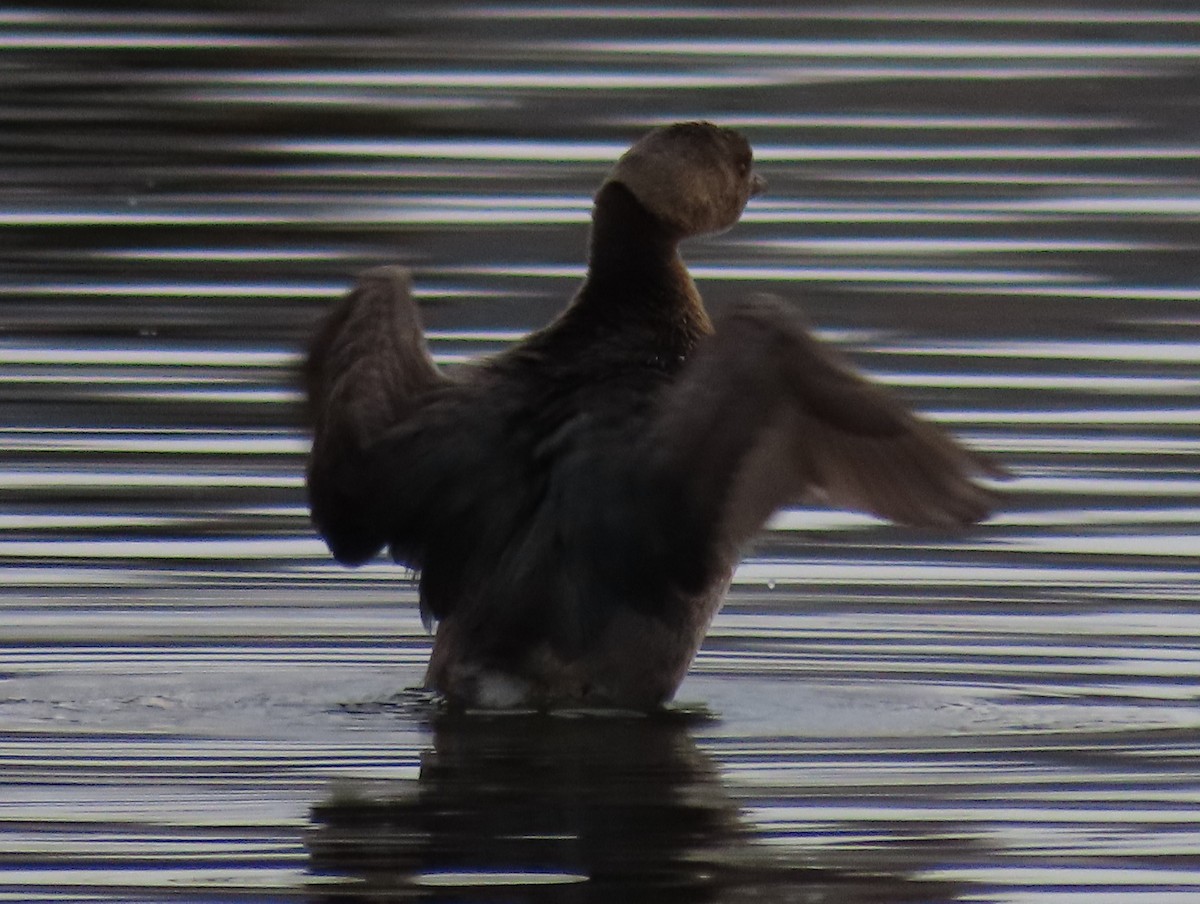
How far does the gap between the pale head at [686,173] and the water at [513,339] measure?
3.43ft

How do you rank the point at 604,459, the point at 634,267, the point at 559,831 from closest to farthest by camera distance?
the point at 559,831 → the point at 604,459 → the point at 634,267

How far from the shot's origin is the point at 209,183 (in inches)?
567

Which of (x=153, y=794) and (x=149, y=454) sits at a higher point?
(x=149, y=454)

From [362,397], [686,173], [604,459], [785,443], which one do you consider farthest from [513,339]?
[785,443]

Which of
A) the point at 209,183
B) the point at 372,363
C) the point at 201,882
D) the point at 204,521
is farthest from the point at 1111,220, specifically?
the point at 201,882

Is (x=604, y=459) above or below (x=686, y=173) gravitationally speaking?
below

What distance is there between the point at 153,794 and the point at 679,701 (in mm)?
1555

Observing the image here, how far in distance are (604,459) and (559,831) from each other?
1.19 m

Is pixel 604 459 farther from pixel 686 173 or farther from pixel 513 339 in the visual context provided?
pixel 513 339

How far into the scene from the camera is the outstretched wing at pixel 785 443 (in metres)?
7.91

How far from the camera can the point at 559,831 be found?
23.8 ft

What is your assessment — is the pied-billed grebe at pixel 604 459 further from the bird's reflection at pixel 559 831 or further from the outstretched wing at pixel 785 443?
the bird's reflection at pixel 559 831

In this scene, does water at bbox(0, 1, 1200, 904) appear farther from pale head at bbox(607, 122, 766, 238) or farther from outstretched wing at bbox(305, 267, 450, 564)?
pale head at bbox(607, 122, 766, 238)

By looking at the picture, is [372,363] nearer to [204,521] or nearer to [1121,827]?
[204,521]
